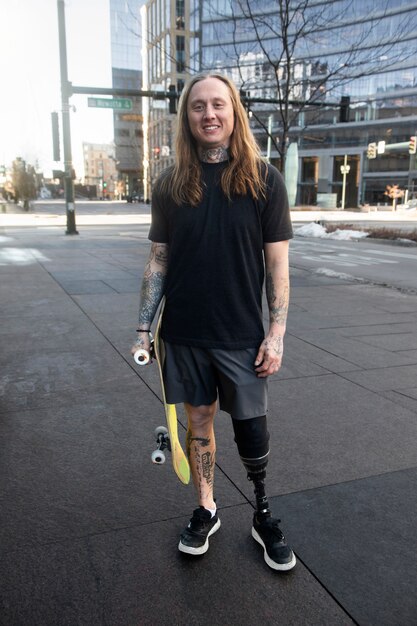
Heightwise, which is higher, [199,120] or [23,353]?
[199,120]

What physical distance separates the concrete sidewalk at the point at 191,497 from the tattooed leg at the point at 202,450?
22cm

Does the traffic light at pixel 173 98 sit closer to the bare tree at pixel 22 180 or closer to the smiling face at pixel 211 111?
the smiling face at pixel 211 111

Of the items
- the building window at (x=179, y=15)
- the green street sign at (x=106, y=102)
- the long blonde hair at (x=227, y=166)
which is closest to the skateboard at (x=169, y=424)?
the long blonde hair at (x=227, y=166)

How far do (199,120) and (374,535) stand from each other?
6.61 ft

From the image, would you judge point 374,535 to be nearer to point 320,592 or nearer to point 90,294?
point 320,592

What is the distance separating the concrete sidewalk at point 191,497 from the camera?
208cm

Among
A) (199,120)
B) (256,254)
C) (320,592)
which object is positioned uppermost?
(199,120)

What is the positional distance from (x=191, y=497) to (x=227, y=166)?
1698mm

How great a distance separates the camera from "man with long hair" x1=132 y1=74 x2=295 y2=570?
2.19 meters

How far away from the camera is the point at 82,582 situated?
2176mm

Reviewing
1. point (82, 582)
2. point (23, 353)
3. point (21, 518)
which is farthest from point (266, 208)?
point (23, 353)

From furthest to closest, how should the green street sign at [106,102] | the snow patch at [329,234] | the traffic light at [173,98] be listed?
the snow patch at [329,234], the green street sign at [106,102], the traffic light at [173,98]

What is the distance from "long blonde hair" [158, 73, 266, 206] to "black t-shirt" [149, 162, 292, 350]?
0.11ft

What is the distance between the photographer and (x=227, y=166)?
221cm
